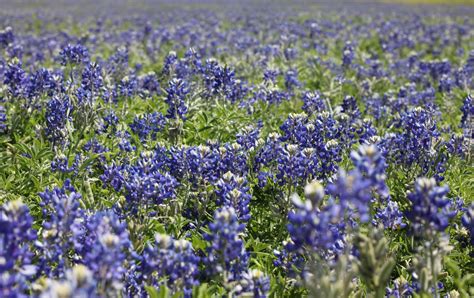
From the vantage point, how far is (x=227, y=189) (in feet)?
12.4

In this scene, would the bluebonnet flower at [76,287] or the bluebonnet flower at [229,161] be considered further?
the bluebonnet flower at [229,161]

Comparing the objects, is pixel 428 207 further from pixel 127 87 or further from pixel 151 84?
pixel 151 84

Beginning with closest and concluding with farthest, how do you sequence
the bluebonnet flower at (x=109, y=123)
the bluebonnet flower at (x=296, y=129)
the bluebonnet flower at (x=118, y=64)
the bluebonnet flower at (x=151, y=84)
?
1. the bluebonnet flower at (x=296, y=129)
2. the bluebonnet flower at (x=109, y=123)
3. the bluebonnet flower at (x=151, y=84)
4. the bluebonnet flower at (x=118, y=64)

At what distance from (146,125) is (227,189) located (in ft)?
6.38

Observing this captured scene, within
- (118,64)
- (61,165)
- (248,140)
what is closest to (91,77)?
(61,165)

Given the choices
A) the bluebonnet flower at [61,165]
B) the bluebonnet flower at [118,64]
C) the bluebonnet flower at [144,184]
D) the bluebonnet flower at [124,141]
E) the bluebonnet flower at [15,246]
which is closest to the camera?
the bluebonnet flower at [15,246]

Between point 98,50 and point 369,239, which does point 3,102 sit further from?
point 98,50

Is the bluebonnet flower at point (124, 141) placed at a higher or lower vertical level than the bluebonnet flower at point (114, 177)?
higher

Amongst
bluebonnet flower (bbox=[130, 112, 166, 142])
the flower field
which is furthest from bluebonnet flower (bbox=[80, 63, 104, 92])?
bluebonnet flower (bbox=[130, 112, 166, 142])

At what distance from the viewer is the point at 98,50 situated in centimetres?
1230

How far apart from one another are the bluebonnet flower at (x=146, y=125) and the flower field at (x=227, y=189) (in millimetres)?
23

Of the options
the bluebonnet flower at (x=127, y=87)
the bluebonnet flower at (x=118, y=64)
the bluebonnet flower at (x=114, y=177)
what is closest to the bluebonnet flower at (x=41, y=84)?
the bluebonnet flower at (x=127, y=87)

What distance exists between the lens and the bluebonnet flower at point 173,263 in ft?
8.79

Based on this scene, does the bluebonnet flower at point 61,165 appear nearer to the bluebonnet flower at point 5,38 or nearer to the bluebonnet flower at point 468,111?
the bluebonnet flower at point 468,111
